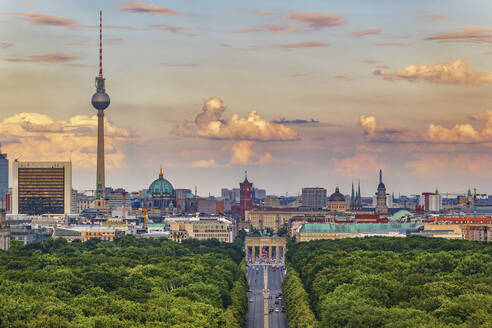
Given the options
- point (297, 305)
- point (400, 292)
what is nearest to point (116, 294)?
point (297, 305)

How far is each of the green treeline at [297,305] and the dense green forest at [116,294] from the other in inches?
239

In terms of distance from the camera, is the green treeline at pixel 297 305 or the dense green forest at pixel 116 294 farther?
the green treeline at pixel 297 305

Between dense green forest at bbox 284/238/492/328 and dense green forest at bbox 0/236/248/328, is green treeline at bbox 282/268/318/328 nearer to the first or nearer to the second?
dense green forest at bbox 284/238/492/328

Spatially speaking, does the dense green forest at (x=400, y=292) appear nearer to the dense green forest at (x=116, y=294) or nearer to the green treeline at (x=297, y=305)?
the green treeline at (x=297, y=305)

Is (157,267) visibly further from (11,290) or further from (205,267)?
(11,290)

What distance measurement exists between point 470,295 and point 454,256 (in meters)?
69.0

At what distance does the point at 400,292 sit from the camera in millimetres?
132875

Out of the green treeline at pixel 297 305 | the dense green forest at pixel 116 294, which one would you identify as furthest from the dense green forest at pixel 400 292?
the dense green forest at pixel 116 294

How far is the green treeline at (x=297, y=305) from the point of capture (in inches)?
5452

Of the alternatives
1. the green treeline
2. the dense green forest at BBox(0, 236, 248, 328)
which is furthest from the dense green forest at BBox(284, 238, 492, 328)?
the dense green forest at BBox(0, 236, 248, 328)

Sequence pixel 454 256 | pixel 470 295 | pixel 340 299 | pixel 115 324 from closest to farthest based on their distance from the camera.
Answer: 1. pixel 115 324
2. pixel 470 295
3. pixel 340 299
4. pixel 454 256

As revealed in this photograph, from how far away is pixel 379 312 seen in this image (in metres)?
116

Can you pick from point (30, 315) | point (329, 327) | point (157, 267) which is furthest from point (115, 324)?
point (157, 267)

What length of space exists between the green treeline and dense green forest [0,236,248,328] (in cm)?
607
